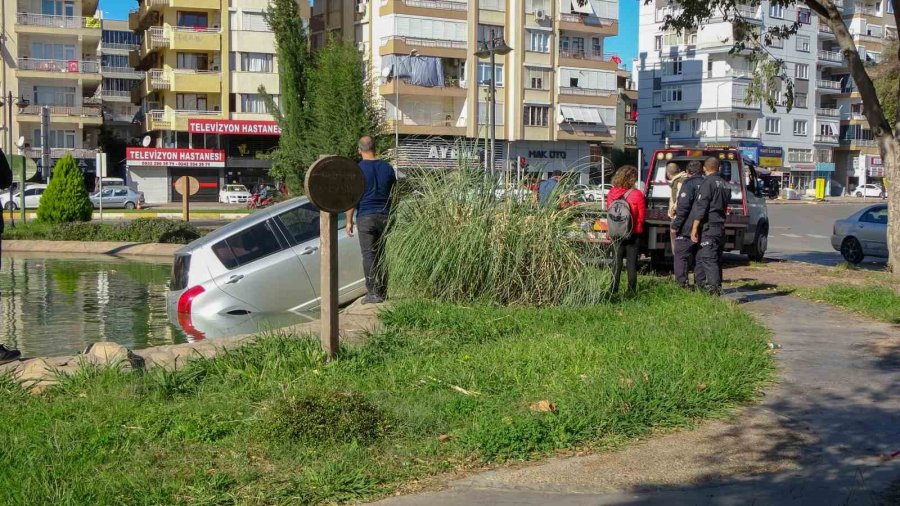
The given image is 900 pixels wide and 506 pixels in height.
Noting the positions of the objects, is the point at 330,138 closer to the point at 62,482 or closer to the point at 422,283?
the point at 422,283

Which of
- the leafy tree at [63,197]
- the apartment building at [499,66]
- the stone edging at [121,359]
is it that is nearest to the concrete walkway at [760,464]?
the stone edging at [121,359]

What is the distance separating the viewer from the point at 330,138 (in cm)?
4384

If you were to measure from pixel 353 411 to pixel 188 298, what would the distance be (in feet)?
21.3

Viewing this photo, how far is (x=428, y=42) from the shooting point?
212 feet

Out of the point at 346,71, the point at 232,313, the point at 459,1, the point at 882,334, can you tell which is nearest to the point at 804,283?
the point at 882,334

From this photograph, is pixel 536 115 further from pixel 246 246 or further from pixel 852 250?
pixel 246 246

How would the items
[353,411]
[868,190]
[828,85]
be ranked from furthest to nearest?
[828,85] → [868,190] → [353,411]

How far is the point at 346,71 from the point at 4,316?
105 feet

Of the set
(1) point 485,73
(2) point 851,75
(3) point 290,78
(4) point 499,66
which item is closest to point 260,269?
(2) point 851,75

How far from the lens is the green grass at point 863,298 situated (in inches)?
444

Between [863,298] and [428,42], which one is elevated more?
[428,42]

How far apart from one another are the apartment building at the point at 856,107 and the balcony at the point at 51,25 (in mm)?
67494

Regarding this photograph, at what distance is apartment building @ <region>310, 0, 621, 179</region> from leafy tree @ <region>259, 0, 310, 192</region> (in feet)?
35.4

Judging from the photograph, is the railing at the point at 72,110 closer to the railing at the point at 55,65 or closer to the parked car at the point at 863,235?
the railing at the point at 55,65
